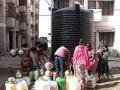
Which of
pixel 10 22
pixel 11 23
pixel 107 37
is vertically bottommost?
pixel 107 37

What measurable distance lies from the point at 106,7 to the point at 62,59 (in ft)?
83.4

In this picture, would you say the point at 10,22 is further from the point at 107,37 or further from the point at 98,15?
the point at 98,15

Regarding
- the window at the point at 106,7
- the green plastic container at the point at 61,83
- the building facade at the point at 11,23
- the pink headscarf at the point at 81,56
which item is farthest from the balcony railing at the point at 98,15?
the green plastic container at the point at 61,83

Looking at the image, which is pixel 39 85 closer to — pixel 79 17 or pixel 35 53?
pixel 35 53

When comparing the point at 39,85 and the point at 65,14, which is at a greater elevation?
the point at 65,14

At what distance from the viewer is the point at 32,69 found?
49.4 feet

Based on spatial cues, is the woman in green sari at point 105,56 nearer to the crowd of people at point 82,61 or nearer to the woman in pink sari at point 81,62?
the crowd of people at point 82,61

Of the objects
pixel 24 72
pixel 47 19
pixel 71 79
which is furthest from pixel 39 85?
pixel 47 19

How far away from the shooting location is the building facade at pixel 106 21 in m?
37.0

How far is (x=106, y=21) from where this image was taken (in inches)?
1483

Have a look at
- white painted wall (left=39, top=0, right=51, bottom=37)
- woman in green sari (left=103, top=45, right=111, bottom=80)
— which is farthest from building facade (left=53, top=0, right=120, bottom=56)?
woman in green sari (left=103, top=45, right=111, bottom=80)

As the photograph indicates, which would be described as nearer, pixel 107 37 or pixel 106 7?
pixel 107 37

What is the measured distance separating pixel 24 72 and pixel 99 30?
2348cm

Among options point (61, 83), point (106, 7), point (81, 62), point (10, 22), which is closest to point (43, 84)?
point (61, 83)
